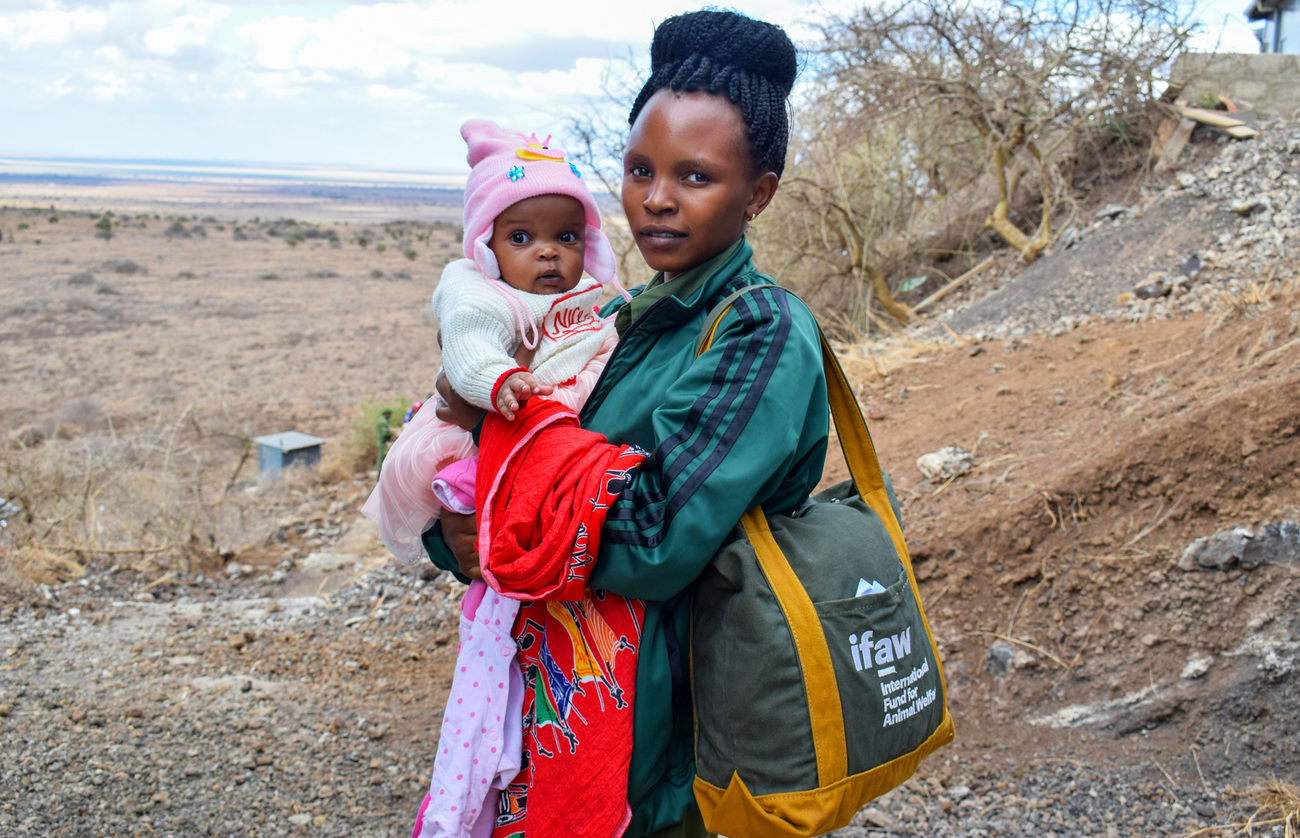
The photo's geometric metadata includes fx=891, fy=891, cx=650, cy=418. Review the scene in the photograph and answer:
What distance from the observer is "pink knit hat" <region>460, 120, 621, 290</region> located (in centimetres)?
167

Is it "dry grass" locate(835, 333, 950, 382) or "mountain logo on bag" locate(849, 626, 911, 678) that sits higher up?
"mountain logo on bag" locate(849, 626, 911, 678)

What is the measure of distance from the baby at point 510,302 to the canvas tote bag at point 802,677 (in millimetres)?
370

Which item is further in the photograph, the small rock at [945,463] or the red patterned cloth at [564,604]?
the small rock at [945,463]

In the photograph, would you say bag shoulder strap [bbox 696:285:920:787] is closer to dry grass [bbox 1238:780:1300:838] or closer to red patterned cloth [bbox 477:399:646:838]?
red patterned cloth [bbox 477:399:646:838]

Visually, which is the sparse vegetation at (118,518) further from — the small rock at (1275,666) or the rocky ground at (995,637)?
the small rock at (1275,666)

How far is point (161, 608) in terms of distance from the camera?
4.70 meters

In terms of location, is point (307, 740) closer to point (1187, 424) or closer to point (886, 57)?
point (1187, 424)

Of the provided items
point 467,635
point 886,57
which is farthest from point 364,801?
point 886,57

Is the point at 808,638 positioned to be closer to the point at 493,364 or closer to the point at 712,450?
the point at 712,450

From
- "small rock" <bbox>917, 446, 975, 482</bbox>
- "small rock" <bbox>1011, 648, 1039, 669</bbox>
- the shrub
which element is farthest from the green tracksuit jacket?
the shrub

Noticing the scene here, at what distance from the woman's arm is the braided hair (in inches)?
12.0

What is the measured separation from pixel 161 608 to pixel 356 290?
26769mm

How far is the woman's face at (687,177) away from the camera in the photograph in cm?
143

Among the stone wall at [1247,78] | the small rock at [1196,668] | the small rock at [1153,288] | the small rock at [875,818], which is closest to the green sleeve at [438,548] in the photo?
the small rock at [875,818]
